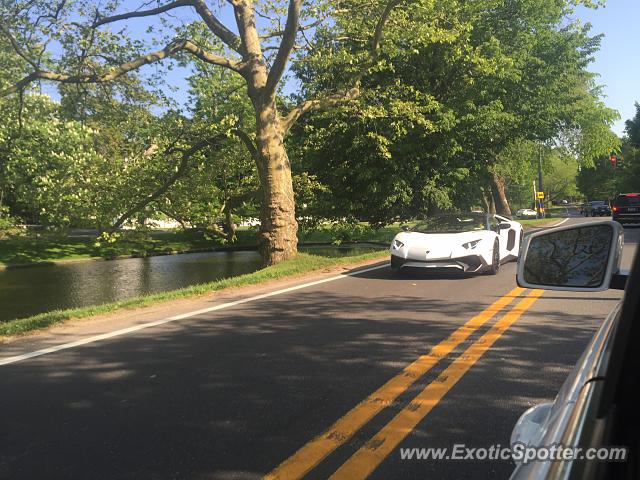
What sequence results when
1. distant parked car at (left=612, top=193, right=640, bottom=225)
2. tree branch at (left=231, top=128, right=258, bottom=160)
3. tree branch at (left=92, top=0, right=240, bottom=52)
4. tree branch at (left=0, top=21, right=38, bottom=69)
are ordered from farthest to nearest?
distant parked car at (left=612, top=193, right=640, bottom=225) → tree branch at (left=231, top=128, right=258, bottom=160) → tree branch at (left=92, top=0, right=240, bottom=52) → tree branch at (left=0, top=21, right=38, bottom=69)

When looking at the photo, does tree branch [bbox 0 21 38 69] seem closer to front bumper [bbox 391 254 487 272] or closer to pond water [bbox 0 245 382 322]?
pond water [bbox 0 245 382 322]

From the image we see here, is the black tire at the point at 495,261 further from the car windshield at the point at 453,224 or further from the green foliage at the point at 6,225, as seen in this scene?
the green foliage at the point at 6,225

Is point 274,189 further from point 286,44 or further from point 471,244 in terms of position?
point 471,244

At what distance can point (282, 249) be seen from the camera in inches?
592

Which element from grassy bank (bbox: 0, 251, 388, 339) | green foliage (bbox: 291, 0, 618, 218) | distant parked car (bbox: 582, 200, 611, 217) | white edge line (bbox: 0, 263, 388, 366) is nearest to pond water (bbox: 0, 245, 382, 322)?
green foliage (bbox: 291, 0, 618, 218)

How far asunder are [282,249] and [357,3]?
7.71 metres

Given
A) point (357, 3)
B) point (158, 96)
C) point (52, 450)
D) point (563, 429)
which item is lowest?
point (52, 450)

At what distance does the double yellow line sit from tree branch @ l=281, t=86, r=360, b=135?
1194 cm

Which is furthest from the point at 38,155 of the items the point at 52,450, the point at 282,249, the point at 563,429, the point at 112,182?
the point at 563,429

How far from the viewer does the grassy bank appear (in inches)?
278

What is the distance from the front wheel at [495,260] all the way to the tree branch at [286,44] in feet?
24.3

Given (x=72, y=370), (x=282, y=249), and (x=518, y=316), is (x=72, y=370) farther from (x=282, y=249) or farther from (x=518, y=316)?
(x=282, y=249)

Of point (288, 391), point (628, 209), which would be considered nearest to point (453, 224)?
point (288, 391)

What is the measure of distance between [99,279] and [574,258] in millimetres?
20881
